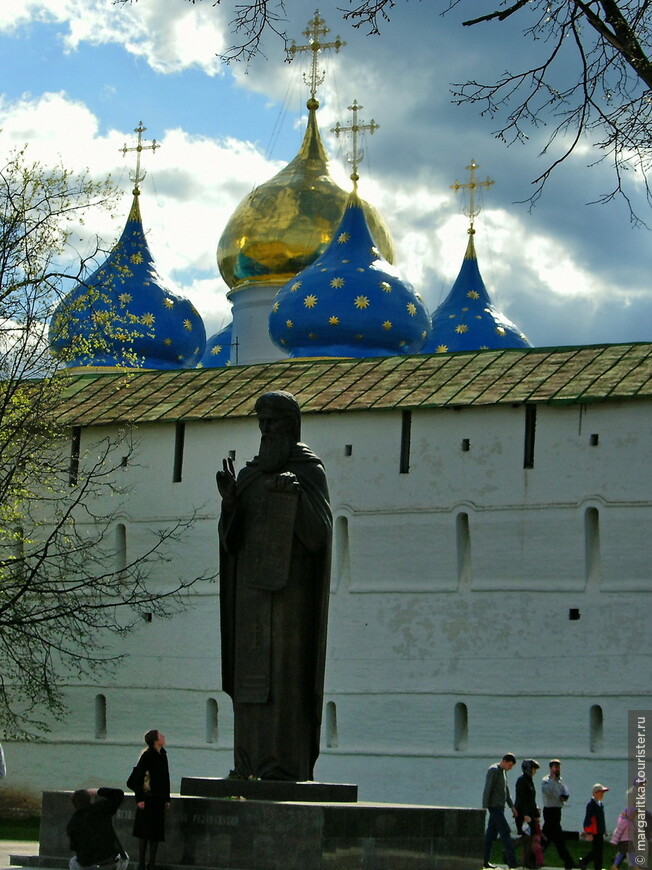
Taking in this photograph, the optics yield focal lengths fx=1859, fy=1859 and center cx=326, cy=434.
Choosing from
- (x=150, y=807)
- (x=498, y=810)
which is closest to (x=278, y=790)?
(x=150, y=807)

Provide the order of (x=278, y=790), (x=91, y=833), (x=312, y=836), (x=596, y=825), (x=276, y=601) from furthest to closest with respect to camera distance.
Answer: (x=596, y=825)
(x=276, y=601)
(x=278, y=790)
(x=91, y=833)
(x=312, y=836)

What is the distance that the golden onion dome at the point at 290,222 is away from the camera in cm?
2891

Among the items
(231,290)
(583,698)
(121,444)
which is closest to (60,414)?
(121,444)

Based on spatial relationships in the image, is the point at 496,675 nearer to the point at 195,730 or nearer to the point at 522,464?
the point at 522,464

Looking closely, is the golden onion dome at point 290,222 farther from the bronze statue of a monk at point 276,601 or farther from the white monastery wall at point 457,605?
the bronze statue of a monk at point 276,601

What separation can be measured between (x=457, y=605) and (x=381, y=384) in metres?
2.66

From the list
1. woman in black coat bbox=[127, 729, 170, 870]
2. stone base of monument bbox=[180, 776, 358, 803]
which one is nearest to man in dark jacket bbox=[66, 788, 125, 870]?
woman in black coat bbox=[127, 729, 170, 870]

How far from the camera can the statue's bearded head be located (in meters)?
9.33

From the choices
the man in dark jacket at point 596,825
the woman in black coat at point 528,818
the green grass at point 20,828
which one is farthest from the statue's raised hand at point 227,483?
the green grass at point 20,828

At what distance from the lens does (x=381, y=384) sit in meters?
20.2

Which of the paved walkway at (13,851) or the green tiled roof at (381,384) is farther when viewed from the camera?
the green tiled roof at (381,384)

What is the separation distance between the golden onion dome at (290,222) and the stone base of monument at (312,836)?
66.4 feet

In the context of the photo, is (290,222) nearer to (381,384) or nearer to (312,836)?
(381,384)

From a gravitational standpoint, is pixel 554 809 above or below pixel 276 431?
below
